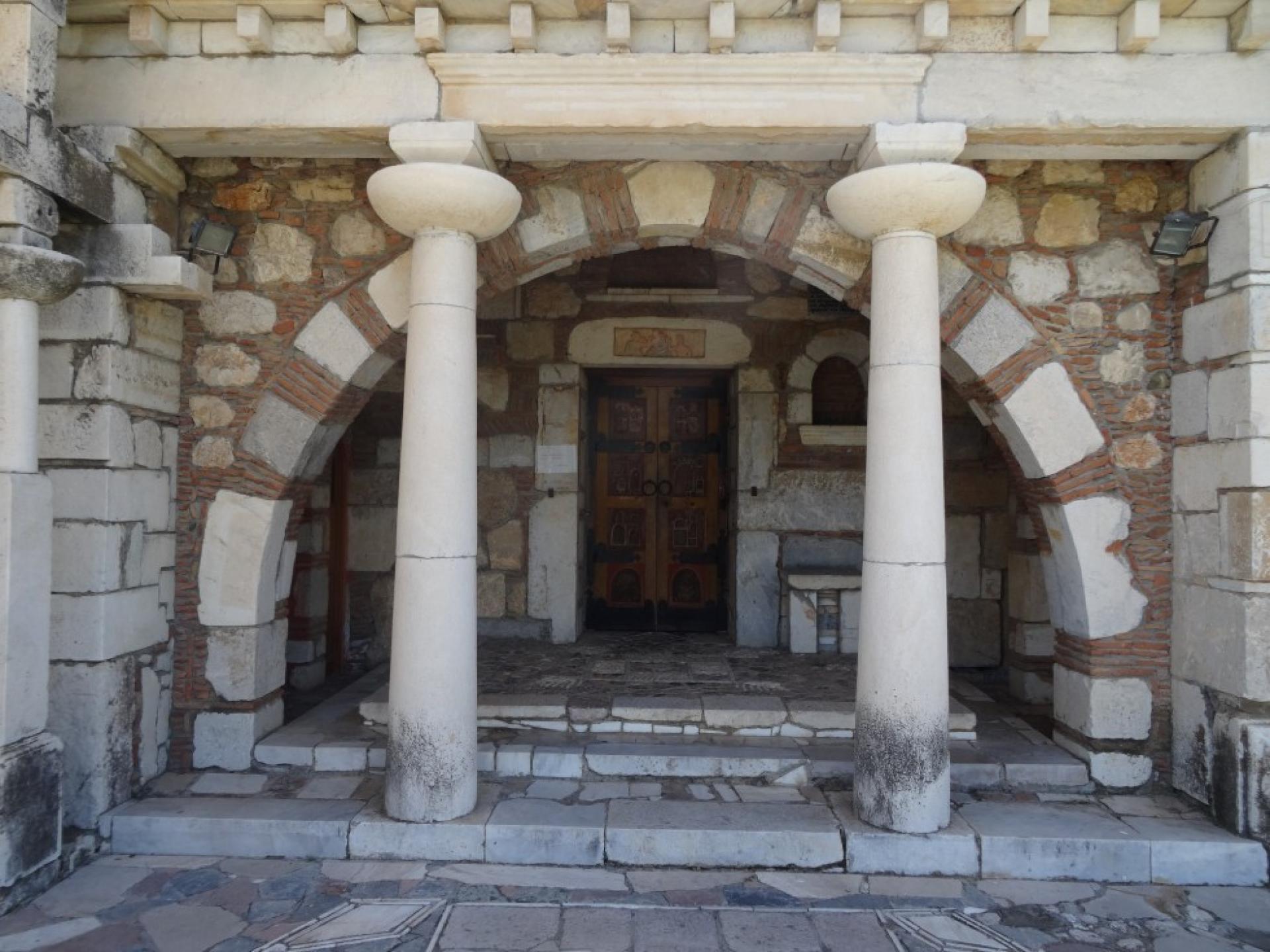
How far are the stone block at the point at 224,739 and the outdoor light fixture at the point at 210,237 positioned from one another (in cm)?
211

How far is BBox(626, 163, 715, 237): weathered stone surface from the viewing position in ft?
12.6

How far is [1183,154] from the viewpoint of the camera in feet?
11.8

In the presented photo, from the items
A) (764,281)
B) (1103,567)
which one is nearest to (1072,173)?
(1103,567)

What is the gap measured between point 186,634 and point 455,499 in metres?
1.62

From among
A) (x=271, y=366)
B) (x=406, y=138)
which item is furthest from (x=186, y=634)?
(x=406, y=138)

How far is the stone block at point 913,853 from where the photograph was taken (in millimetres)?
3252

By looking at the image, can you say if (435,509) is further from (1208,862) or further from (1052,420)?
(1208,862)

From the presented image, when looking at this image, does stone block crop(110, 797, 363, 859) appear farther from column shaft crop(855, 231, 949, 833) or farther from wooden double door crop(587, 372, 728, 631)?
wooden double door crop(587, 372, 728, 631)

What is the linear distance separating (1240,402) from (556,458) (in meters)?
3.79

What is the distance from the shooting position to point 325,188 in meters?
3.97

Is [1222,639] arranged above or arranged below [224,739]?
above

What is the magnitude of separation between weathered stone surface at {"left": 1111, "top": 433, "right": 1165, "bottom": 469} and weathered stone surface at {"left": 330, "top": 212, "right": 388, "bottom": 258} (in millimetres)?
3455

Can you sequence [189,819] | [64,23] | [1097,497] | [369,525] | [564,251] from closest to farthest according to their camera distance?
[64,23] → [189,819] → [1097,497] → [564,251] → [369,525]

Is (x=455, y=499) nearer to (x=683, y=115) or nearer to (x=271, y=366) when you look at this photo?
(x=271, y=366)
